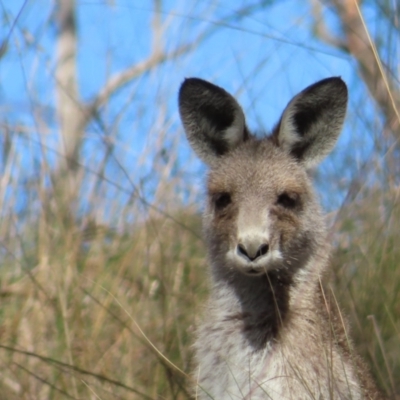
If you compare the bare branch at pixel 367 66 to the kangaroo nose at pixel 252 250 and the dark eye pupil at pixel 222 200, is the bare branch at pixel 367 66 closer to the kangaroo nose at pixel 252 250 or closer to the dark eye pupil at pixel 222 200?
the dark eye pupil at pixel 222 200

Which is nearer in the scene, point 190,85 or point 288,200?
point 288,200

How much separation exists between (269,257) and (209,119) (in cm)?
107

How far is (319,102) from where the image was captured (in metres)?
5.52

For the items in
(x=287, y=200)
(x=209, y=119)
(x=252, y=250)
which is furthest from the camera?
(x=209, y=119)

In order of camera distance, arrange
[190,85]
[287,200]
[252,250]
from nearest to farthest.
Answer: [252,250] → [287,200] → [190,85]

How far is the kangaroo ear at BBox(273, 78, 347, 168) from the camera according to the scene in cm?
546

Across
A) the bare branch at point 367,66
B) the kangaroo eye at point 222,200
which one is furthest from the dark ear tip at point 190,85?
the bare branch at point 367,66

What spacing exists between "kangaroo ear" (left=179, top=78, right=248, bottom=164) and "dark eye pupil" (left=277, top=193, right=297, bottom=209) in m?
0.47

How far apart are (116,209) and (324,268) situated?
7.37ft

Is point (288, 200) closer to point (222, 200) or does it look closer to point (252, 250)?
point (222, 200)

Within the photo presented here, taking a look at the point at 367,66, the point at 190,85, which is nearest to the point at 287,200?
the point at 190,85

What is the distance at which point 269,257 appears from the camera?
194 inches

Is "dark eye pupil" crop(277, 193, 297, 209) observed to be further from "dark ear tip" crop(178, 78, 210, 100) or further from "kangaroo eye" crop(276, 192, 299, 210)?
"dark ear tip" crop(178, 78, 210, 100)

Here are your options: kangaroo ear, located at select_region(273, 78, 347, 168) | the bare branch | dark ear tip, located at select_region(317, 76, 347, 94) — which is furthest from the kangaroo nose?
the bare branch
